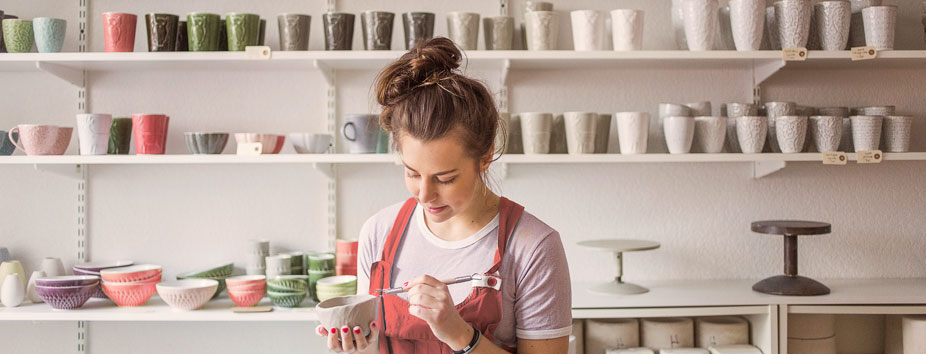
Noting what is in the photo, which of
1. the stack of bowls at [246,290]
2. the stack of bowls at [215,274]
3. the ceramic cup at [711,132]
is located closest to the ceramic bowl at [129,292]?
the stack of bowls at [215,274]

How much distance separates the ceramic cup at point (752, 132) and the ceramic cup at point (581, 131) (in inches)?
16.9

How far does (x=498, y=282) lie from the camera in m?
1.30

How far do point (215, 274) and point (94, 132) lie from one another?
1.86 ft

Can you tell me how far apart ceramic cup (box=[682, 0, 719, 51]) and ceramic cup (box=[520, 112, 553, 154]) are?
480mm

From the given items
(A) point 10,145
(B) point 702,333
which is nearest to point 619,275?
(B) point 702,333

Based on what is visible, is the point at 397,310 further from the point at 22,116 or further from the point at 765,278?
the point at 22,116

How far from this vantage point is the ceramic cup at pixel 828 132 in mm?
2297

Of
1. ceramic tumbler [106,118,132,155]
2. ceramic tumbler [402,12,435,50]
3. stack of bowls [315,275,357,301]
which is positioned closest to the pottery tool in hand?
stack of bowls [315,275,357,301]

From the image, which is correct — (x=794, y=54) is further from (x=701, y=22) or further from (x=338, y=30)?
(x=338, y=30)

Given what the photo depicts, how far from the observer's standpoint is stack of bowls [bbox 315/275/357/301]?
2285 millimetres

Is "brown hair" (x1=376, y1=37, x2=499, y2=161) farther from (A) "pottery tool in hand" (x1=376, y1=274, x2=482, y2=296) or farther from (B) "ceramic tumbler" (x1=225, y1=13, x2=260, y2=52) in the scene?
(B) "ceramic tumbler" (x1=225, y1=13, x2=260, y2=52)

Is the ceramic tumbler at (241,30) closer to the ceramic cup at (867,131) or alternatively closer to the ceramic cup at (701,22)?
the ceramic cup at (701,22)

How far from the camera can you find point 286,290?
229 centimetres

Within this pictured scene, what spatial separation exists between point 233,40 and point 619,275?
1364 millimetres
